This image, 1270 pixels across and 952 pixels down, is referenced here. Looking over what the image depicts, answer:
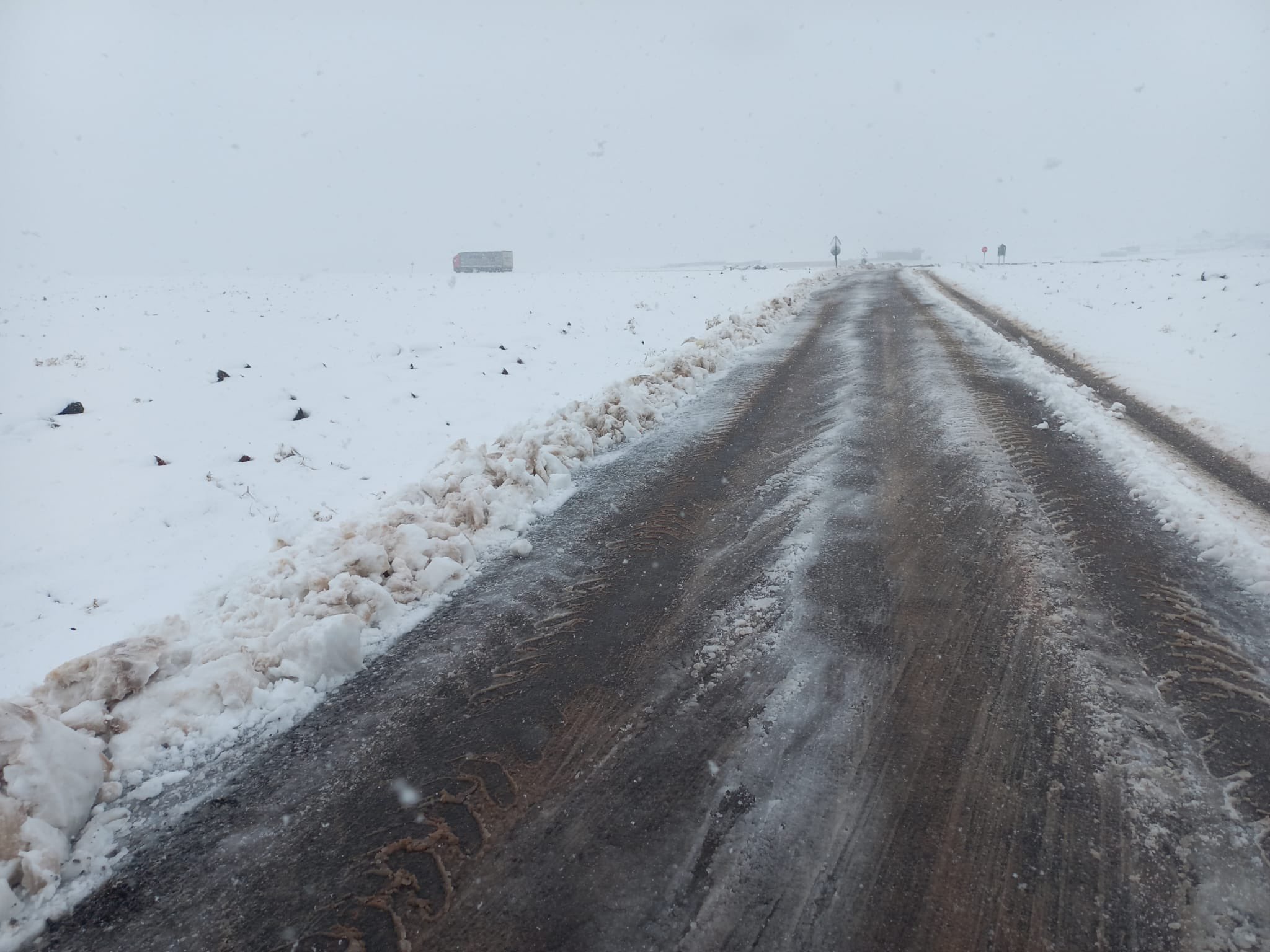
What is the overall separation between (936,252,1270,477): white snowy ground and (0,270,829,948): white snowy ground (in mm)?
5610

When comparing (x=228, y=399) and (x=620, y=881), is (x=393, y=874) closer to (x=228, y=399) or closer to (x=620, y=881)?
(x=620, y=881)

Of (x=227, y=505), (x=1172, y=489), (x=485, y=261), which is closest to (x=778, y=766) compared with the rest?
(x=1172, y=489)

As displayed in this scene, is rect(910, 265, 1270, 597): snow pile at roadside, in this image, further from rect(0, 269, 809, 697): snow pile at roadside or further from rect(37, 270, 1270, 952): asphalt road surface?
rect(0, 269, 809, 697): snow pile at roadside

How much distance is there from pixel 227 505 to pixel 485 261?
46.6 meters

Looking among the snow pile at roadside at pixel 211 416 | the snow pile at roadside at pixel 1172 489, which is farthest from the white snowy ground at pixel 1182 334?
the snow pile at roadside at pixel 211 416

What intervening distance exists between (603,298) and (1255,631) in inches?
748

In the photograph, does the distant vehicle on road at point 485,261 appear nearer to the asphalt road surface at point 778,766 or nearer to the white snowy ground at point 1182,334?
the white snowy ground at point 1182,334

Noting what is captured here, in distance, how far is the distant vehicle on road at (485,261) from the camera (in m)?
47.6

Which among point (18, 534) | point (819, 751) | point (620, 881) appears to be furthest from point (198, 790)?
point (18, 534)

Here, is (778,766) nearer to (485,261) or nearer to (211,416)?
(211,416)

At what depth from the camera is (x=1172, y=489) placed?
4.68m

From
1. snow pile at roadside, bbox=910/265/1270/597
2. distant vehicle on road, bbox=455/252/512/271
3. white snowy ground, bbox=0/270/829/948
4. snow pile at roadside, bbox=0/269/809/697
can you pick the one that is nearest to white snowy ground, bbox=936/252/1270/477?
snow pile at roadside, bbox=910/265/1270/597

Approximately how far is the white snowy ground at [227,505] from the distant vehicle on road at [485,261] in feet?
116

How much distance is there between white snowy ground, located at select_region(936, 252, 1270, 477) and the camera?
6598mm
